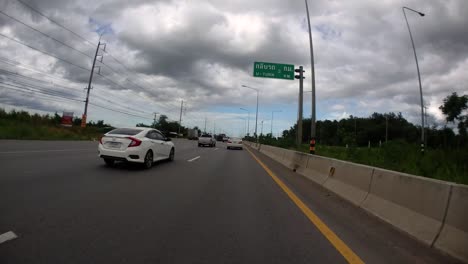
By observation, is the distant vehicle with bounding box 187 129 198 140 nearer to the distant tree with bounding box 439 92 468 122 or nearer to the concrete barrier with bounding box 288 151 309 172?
the distant tree with bounding box 439 92 468 122

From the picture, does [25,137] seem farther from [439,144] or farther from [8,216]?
[439,144]

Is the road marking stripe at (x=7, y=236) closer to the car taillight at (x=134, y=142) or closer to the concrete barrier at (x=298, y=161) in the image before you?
the car taillight at (x=134, y=142)

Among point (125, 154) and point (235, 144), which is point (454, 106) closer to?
point (235, 144)

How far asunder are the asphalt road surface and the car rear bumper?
330cm

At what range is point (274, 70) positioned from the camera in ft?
75.6

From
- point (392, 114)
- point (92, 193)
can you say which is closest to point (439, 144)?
point (92, 193)

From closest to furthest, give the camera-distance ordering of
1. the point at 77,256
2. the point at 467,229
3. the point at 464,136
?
the point at 77,256
the point at 467,229
the point at 464,136

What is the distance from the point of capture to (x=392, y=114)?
128m

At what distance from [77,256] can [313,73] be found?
632 inches

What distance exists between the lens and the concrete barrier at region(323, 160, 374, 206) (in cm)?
685

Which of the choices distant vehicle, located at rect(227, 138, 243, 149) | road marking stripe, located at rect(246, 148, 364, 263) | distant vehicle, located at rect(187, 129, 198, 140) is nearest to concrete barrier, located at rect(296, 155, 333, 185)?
road marking stripe, located at rect(246, 148, 364, 263)

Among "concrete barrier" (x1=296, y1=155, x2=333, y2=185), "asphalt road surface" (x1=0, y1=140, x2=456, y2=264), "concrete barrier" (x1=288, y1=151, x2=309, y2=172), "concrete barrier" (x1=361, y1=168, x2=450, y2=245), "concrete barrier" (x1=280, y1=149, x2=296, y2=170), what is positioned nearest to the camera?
"asphalt road surface" (x1=0, y1=140, x2=456, y2=264)

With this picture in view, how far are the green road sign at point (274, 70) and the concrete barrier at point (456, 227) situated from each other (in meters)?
19.1

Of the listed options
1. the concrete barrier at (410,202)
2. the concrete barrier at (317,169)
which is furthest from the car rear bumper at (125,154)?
the concrete barrier at (410,202)
